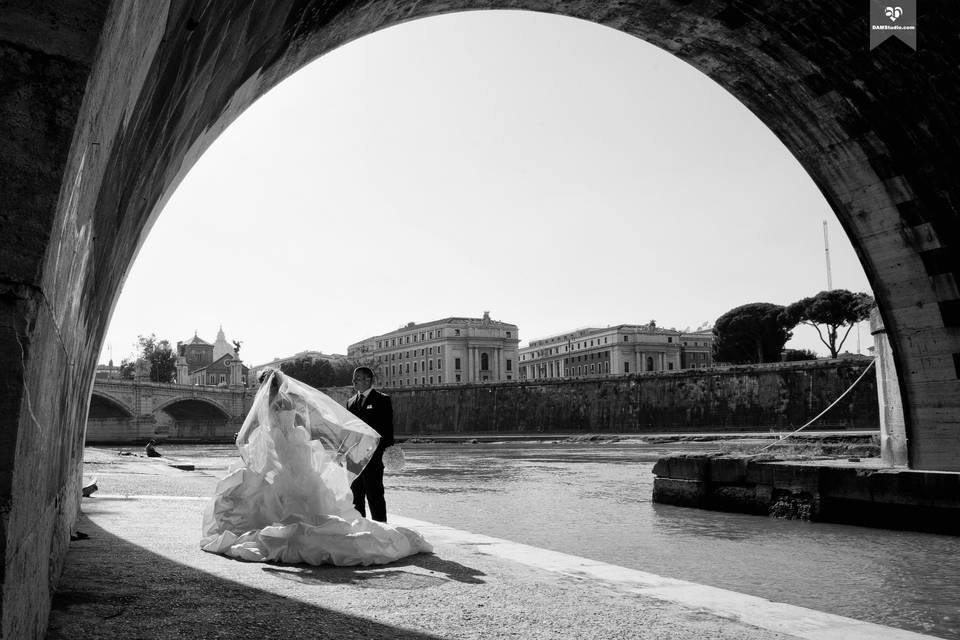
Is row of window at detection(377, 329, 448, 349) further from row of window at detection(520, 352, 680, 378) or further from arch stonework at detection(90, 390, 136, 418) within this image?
arch stonework at detection(90, 390, 136, 418)

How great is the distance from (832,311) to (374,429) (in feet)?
230

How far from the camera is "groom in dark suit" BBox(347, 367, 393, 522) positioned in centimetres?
628

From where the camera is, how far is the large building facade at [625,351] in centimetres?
10556

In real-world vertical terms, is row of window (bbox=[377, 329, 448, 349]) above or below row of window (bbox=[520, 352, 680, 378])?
above

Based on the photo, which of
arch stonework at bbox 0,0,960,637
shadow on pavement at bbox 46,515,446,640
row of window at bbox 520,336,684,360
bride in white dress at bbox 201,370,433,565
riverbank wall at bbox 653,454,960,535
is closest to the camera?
arch stonework at bbox 0,0,960,637

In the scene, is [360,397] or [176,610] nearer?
[176,610]

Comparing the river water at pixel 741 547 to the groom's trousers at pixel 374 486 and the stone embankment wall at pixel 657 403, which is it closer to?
the groom's trousers at pixel 374 486

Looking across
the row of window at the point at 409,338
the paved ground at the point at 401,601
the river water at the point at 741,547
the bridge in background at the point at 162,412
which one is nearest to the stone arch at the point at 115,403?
the bridge in background at the point at 162,412

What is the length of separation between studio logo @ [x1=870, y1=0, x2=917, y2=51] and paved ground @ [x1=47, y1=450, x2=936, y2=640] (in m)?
5.11

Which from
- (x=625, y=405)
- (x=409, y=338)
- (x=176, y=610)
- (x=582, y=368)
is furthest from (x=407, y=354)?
(x=176, y=610)

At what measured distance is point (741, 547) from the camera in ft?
26.5

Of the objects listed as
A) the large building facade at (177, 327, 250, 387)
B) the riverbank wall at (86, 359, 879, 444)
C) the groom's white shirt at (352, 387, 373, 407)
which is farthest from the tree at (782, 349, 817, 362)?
the large building facade at (177, 327, 250, 387)

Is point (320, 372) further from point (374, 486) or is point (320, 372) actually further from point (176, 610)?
point (176, 610)

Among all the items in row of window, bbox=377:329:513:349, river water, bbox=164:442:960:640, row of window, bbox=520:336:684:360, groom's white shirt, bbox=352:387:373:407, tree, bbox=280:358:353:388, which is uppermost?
row of window, bbox=377:329:513:349
